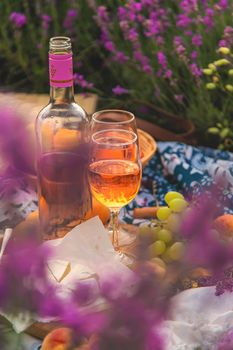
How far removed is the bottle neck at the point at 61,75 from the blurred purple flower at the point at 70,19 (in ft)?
4.88

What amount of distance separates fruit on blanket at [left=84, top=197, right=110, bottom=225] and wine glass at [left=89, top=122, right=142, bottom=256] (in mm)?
47

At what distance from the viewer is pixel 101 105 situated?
2471 millimetres

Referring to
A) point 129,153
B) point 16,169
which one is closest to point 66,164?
point 16,169

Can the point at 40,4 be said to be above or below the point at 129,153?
below

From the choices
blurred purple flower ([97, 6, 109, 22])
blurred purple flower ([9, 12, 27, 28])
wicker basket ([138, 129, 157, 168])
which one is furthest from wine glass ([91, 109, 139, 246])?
blurred purple flower ([9, 12, 27, 28])

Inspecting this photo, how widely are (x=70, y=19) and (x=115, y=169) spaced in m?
1.58

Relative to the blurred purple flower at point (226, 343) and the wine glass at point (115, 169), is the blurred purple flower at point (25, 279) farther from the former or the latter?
the wine glass at point (115, 169)

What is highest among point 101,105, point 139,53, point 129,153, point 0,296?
point 0,296

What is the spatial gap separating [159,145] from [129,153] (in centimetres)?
78

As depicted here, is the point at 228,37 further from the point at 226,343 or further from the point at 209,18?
the point at 226,343

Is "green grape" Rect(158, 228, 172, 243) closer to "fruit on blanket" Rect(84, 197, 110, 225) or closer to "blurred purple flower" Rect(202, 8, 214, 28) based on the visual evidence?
"fruit on blanket" Rect(84, 197, 110, 225)

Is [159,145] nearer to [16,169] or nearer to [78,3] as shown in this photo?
[78,3]

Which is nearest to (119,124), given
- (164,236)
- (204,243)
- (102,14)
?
(164,236)

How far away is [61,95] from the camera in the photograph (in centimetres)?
109
